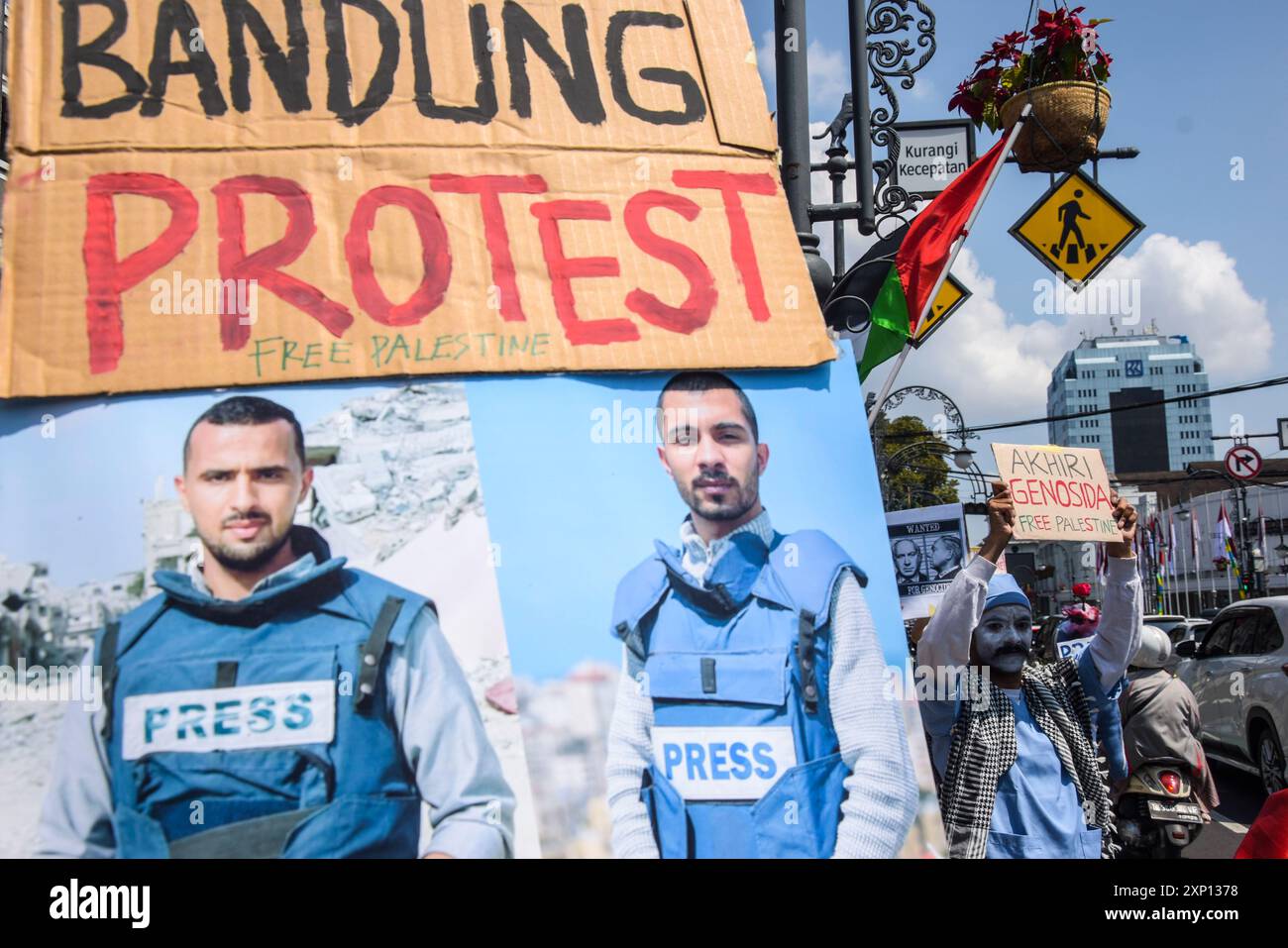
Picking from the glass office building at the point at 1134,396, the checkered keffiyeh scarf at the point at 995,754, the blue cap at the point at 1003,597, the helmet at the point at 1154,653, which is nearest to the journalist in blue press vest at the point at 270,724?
the checkered keffiyeh scarf at the point at 995,754

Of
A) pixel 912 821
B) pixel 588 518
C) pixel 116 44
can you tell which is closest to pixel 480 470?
pixel 588 518

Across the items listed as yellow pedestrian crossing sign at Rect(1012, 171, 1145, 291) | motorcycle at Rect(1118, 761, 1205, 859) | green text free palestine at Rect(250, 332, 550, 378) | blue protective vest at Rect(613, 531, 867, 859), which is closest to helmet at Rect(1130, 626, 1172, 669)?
motorcycle at Rect(1118, 761, 1205, 859)

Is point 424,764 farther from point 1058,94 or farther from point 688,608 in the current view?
point 1058,94

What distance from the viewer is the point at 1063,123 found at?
4758 mm

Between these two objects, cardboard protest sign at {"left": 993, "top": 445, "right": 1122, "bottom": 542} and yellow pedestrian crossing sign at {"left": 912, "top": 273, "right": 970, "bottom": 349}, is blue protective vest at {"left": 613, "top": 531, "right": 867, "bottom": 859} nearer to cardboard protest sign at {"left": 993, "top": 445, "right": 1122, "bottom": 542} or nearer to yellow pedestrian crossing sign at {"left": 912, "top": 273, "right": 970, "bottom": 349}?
cardboard protest sign at {"left": 993, "top": 445, "right": 1122, "bottom": 542}

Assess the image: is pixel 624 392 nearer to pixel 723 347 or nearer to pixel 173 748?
pixel 723 347

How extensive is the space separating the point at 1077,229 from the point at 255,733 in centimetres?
565

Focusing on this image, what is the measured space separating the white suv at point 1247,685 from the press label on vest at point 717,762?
28.6ft

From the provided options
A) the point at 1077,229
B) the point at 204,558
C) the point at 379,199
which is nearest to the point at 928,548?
the point at 1077,229

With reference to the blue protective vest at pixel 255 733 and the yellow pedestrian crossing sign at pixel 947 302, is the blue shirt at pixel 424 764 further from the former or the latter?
the yellow pedestrian crossing sign at pixel 947 302

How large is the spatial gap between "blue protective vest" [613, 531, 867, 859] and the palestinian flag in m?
2.03

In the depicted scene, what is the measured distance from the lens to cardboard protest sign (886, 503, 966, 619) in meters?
7.87

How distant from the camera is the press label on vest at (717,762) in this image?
8.05 feet

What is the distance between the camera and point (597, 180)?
307 cm
